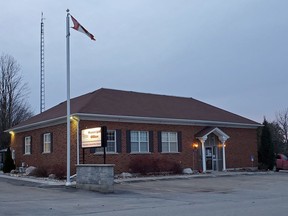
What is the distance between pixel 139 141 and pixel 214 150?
7137 millimetres

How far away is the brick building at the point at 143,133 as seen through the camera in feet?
89.6

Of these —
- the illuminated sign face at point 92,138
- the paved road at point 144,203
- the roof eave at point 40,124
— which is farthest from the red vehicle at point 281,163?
the illuminated sign face at point 92,138

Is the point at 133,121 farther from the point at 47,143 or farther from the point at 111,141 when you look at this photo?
the point at 47,143

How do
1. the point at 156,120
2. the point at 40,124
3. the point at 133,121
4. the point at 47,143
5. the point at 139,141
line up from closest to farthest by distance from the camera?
the point at 133,121 → the point at 139,141 → the point at 156,120 → the point at 47,143 → the point at 40,124

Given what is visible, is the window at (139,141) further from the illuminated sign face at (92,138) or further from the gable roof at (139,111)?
the illuminated sign face at (92,138)

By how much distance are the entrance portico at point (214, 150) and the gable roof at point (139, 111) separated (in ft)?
3.06

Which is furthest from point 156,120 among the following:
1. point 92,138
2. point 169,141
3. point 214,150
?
point 92,138

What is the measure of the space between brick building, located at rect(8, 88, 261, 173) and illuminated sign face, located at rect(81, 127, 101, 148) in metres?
2.25

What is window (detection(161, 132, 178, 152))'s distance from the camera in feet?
99.2

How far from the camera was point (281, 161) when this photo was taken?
3456 centimetres

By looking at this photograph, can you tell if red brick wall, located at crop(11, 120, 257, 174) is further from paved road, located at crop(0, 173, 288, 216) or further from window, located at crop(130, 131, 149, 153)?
paved road, located at crop(0, 173, 288, 216)

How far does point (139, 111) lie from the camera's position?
29.7m

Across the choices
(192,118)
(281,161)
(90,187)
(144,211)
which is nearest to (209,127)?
(192,118)

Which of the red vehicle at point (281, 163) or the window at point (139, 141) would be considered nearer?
the window at point (139, 141)
